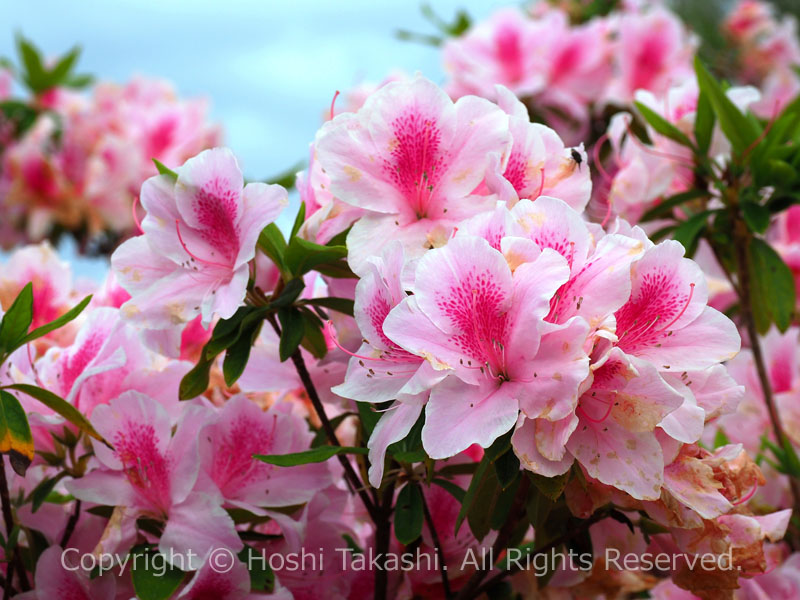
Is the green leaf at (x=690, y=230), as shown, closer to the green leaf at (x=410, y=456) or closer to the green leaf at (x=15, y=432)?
the green leaf at (x=410, y=456)

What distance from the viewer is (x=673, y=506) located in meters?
0.75

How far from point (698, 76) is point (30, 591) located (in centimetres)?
99

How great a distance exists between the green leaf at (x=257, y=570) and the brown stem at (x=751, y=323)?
0.74m

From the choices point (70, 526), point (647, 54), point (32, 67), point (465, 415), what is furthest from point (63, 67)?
point (465, 415)

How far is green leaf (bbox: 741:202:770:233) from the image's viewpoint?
1.10 meters

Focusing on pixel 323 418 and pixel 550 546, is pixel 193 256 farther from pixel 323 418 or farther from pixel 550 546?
pixel 550 546

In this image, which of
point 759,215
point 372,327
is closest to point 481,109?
point 372,327

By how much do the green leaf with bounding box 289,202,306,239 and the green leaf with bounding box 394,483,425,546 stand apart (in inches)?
11.0

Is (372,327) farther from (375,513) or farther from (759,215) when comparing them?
(759,215)

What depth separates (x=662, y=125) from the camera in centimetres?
115

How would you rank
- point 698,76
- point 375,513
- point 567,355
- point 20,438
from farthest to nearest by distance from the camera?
1. point 698,76
2. point 375,513
3. point 20,438
4. point 567,355

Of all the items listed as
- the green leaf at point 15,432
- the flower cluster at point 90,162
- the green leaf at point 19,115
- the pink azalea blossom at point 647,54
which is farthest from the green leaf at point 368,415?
the green leaf at point 19,115

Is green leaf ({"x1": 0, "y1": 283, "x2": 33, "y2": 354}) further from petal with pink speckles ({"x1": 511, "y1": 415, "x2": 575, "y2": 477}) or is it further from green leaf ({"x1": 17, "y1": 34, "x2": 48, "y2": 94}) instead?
green leaf ({"x1": 17, "y1": 34, "x2": 48, "y2": 94})

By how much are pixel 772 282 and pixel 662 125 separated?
0.26 meters
